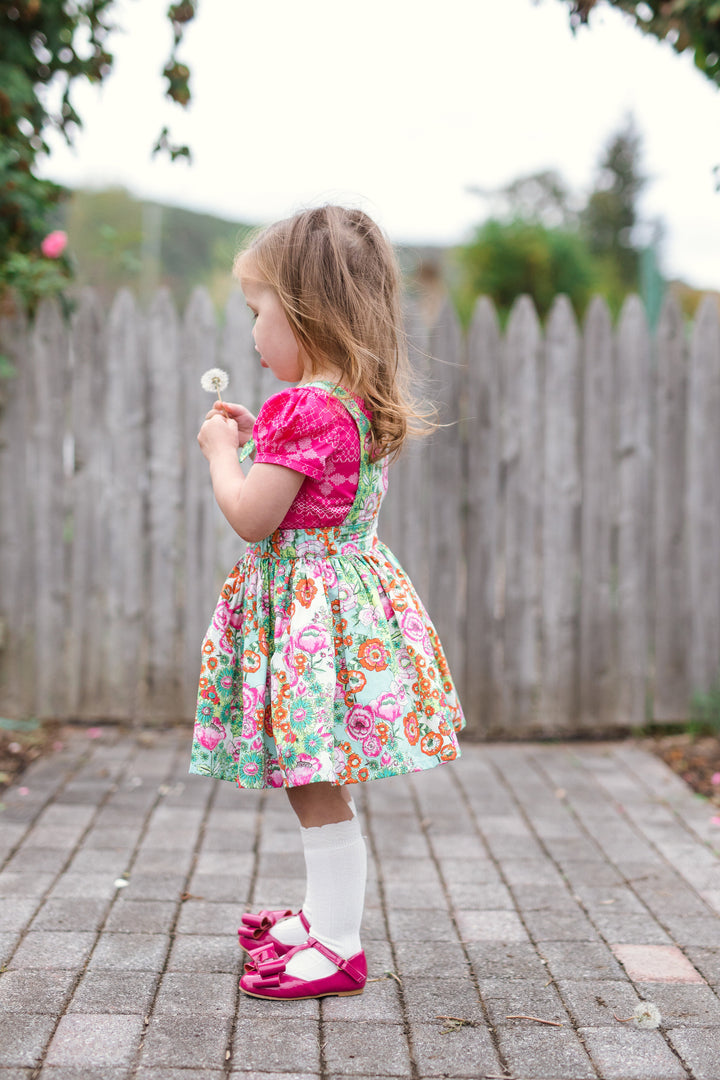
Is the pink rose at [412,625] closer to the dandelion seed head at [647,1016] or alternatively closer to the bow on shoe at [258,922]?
the bow on shoe at [258,922]

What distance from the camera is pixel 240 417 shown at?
2473mm

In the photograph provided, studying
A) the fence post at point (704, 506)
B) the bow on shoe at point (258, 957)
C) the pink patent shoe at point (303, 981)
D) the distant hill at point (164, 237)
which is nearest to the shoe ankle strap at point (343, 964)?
the pink patent shoe at point (303, 981)

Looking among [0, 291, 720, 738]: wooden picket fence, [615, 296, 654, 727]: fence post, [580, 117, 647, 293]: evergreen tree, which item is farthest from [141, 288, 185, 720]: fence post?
[580, 117, 647, 293]: evergreen tree

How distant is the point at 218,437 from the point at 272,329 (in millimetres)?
264

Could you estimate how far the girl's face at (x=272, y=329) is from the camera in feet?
7.38

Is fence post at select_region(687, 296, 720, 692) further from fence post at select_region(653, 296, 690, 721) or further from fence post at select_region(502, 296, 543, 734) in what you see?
fence post at select_region(502, 296, 543, 734)

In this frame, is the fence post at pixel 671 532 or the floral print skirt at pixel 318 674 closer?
the floral print skirt at pixel 318 674

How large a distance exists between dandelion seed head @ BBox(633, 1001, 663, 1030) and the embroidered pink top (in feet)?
3.95

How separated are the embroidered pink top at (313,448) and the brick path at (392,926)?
1.04 metres

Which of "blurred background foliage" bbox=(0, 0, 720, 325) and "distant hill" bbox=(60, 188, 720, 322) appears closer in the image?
"blurred background foliage" bbox=(0, 0, 720, 325)

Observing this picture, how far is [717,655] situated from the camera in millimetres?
4629

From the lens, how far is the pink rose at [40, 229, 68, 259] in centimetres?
438

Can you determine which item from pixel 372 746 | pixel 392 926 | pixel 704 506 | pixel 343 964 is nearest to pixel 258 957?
pixel 343 964

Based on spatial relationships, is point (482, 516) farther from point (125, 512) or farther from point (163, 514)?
point (125, 512)
